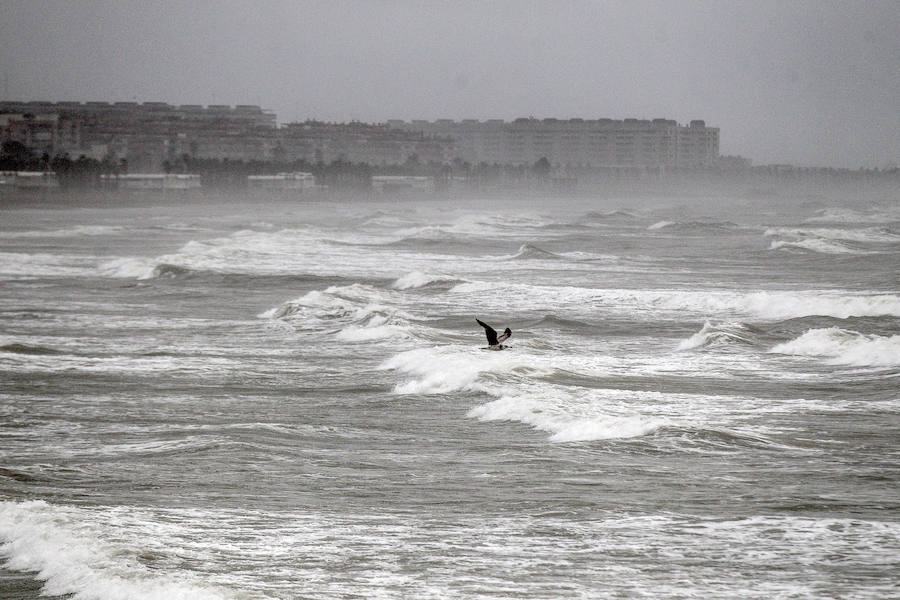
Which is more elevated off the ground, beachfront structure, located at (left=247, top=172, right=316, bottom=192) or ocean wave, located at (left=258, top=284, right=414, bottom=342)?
beachfront structure, located at (left=247, top=172, right=316, bottom=192)

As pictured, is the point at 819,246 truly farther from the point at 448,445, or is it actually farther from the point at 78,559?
the point at 78,559

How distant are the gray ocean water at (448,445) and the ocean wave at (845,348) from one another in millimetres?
86

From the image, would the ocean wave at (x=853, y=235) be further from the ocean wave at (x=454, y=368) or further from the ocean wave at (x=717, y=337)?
the ocean wave at (x=454, y=368)

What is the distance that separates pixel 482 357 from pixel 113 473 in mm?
9692

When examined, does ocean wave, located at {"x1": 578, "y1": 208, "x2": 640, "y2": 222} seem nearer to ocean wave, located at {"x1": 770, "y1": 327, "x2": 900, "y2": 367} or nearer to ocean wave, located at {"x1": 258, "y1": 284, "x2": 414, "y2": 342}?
ocean wave, located at {"x1": 258, "y1": 284, "x2": 414, "y2": 342}

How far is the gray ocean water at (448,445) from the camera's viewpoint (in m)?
10.1

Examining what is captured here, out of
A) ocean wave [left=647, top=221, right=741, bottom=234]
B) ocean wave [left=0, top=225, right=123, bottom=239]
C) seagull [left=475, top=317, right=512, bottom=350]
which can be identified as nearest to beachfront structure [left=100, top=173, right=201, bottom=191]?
ocean wave [left=0, top=225, right=123, bottom=239]

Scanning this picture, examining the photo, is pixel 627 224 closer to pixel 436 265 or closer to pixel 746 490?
Answer: pixel 436 265

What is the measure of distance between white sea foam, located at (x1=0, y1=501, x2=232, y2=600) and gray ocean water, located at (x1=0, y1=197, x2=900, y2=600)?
29mm

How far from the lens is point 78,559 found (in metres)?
10.2

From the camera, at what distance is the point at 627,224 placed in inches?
3740

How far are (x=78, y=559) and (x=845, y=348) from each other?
17007mm

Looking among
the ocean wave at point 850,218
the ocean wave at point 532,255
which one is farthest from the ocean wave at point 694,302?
the ocean wave at point 850,218

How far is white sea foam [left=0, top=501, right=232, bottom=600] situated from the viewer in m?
9.44
